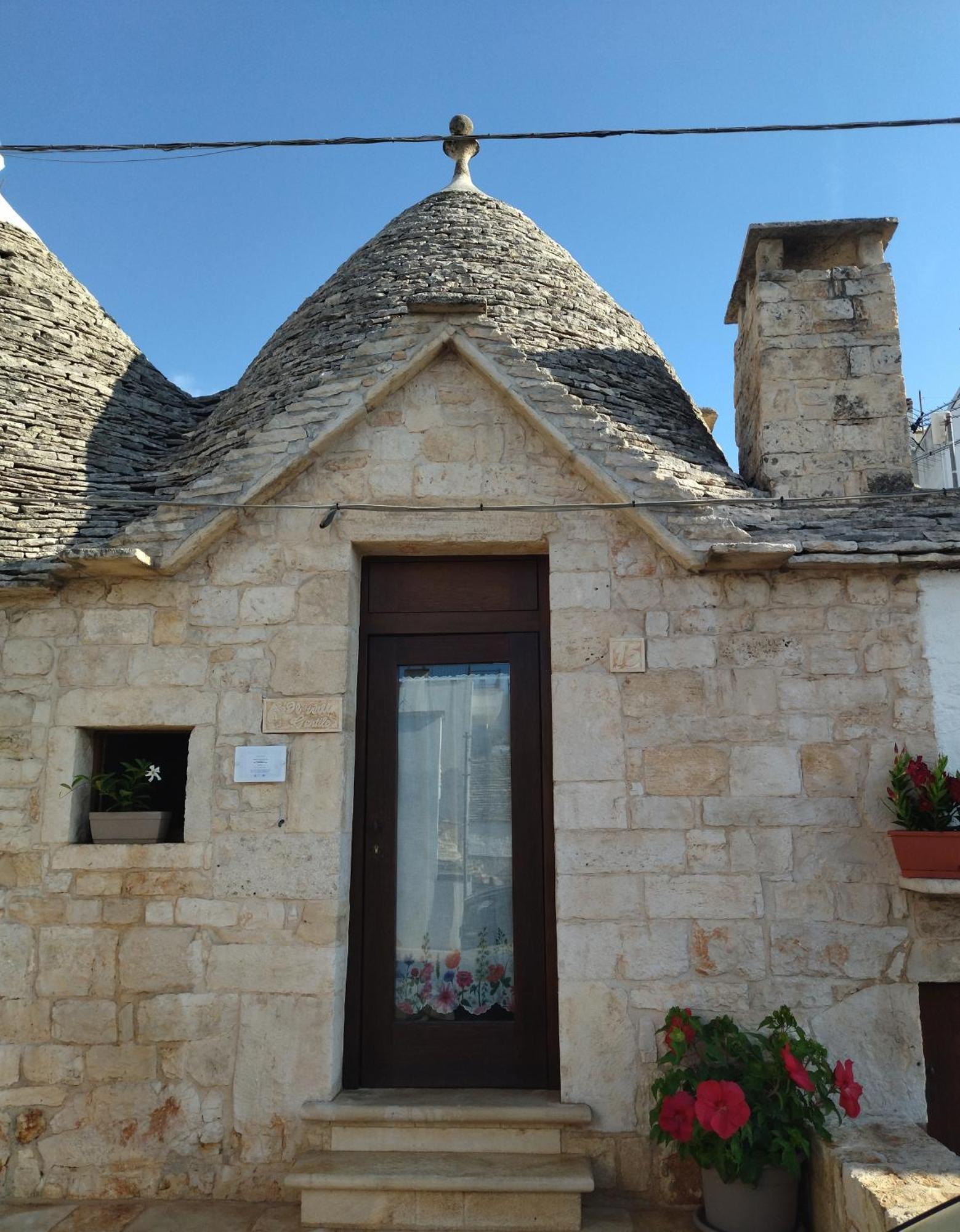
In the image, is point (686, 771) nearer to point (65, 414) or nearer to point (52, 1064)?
point (52, 1064)

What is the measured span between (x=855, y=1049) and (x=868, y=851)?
2.66ft

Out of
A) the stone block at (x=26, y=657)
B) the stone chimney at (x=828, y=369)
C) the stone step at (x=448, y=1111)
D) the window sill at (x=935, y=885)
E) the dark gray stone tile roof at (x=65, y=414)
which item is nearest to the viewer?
the window sill at (x=935, y=885)

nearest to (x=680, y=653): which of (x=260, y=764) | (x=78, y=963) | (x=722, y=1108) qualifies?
(x=722, y=1108)

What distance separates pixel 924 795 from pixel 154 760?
142 inches

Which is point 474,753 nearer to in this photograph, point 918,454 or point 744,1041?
point 744,1041

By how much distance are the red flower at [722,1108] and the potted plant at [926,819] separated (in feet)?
3.86

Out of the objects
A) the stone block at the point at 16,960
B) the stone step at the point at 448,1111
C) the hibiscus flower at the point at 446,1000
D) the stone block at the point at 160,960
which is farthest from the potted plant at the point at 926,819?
the stone block at the point at 16,960

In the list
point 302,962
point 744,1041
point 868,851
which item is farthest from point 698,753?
point 302,962

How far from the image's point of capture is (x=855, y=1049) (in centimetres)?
394

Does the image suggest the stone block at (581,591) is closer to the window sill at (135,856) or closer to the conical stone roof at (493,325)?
the conical stone roof at (493,325)

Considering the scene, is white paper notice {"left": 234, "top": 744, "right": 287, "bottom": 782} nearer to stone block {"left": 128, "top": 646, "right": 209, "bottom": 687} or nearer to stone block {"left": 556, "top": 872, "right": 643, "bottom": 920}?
stone block {"left": 128, "top": 646, "right": 209, "bottom": 687}

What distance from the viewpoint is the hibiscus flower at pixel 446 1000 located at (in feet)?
14.2

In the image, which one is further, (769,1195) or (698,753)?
(698,753)

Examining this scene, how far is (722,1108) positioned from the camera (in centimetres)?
343
